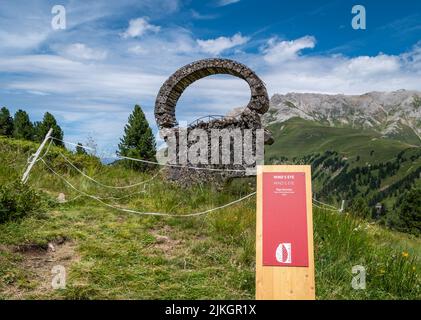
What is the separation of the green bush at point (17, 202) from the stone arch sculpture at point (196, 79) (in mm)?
5181

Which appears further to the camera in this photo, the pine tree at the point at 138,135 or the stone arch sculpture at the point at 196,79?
the pine tree at the point at 138,135

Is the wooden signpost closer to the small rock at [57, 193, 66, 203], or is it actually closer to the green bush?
the green bush

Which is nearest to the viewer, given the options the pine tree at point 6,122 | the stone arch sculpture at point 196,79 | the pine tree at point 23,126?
the stone arch sculpture at point 196,79

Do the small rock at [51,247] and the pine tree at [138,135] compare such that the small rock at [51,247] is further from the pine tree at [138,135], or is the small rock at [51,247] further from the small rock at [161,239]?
the pine tree at [138,135]

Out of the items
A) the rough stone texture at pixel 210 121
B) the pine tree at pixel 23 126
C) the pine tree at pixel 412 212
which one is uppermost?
the pine tree at pixel 23 126

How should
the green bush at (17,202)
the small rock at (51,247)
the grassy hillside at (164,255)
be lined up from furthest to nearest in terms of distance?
the green bush at (17,202) → the small rock at (51,247) → the grassy hillside at (164,255)

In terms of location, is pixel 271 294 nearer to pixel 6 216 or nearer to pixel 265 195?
pixel 265 195

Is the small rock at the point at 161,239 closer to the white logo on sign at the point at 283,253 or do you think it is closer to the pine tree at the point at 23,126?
the white logo on sign at the point at 283,253

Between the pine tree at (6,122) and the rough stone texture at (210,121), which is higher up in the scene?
the pine tree at (6,122)

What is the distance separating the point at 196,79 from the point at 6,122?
39967 mm

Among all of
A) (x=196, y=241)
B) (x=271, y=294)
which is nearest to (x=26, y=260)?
(x=196, y=241)

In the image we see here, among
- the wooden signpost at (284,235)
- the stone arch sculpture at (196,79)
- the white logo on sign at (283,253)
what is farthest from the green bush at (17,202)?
the stone arch sculpture at (196,79)

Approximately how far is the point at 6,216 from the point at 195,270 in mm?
→ 3463

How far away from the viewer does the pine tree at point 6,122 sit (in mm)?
45219
